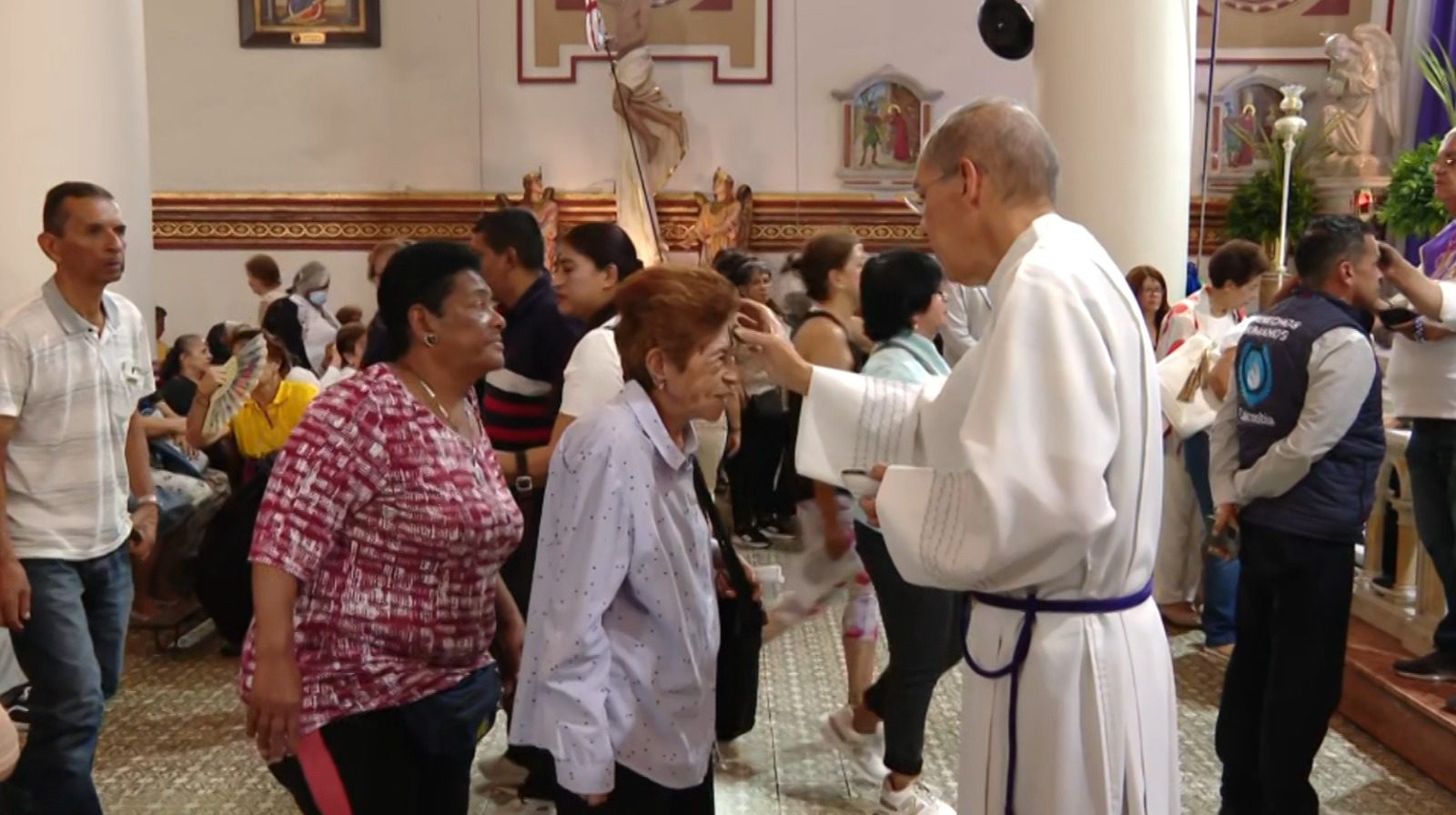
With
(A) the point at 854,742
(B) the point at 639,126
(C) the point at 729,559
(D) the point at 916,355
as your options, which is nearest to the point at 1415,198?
(B) the point at 639,126

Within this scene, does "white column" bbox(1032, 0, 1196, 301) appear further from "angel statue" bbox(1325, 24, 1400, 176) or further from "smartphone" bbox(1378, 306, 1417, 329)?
"angel statue" bbox(1325, 24, 1400, 176)

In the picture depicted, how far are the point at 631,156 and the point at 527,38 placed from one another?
5.16 ft

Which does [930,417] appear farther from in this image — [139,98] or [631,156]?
[631,156]

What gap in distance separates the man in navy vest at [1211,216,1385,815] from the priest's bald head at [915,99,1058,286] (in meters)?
1.69

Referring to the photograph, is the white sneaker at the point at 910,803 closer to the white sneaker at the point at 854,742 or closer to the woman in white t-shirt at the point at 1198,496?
the white sneaker at the point at 854,742

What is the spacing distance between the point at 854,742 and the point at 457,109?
362 inches

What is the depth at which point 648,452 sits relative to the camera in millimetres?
2426

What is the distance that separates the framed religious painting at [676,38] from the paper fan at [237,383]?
8100 millimetres

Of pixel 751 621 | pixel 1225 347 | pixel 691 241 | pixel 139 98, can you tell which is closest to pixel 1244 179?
pixel 691 241

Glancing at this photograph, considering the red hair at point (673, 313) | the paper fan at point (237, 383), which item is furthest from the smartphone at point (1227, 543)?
the paper fan at point (237, 383)

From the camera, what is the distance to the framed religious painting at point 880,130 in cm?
1224

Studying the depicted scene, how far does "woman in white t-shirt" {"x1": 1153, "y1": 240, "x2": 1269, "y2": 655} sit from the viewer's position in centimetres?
568

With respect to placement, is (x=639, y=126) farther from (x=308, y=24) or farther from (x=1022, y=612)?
(x=1022, y=612)

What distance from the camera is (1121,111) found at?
5.46 m
